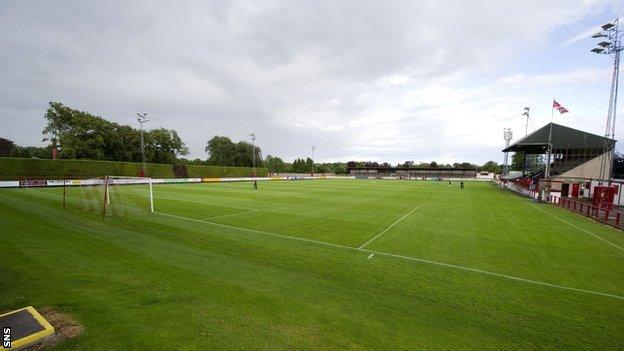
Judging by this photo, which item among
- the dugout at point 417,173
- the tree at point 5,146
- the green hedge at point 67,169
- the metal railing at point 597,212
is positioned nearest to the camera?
the metal railing at point 597,212

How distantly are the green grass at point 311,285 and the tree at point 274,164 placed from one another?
132 metres

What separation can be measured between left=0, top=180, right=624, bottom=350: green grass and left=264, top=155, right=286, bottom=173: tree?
132318 millimetres

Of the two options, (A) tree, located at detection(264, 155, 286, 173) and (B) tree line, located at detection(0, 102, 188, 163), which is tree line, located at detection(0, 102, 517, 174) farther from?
(A) tree, located at detection(264, 155, 286, 173)

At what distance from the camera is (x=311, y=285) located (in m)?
7.79

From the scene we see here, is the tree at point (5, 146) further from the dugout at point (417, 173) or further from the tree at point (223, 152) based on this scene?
the dugout at point (417, 173)

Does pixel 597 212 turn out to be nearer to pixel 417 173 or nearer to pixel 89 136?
pixel 89 136

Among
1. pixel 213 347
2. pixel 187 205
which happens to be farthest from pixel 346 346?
pixel 187 205

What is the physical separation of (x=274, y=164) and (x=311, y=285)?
474 feet

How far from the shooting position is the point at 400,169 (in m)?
124

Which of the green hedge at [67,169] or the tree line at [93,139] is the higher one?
the tree line at [93,139]

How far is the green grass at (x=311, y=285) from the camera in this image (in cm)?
527

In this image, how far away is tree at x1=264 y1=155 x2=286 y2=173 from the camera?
147688 mm

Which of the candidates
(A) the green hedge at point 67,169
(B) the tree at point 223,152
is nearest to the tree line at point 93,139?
(A) the green hedge at point 67,169

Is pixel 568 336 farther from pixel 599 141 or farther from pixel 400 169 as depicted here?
pixel 400 169
